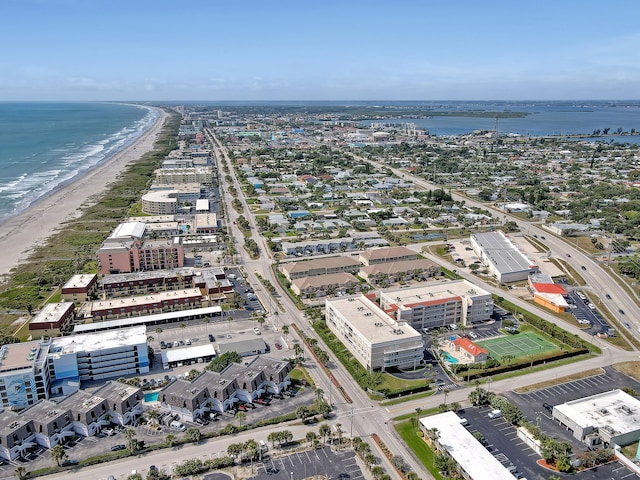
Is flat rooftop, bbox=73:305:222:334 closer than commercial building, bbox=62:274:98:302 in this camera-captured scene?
Yes

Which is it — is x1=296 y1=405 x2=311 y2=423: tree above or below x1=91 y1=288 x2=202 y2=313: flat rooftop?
below

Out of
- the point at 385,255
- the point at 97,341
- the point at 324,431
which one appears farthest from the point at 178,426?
the point at 385,255

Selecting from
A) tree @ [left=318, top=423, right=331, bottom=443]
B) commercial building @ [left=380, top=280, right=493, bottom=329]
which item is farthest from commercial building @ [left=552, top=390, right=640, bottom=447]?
tree @ [left=318, top=423, right=331, bottom=443]

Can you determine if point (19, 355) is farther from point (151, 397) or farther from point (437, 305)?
point (437, 305)

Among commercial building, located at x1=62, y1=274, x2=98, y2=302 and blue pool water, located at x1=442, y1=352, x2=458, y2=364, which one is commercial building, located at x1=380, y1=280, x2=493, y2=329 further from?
commercial building, located at x1=62, y1=274, x2=98, y2=302

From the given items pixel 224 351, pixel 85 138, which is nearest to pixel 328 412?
pixel 224 351
